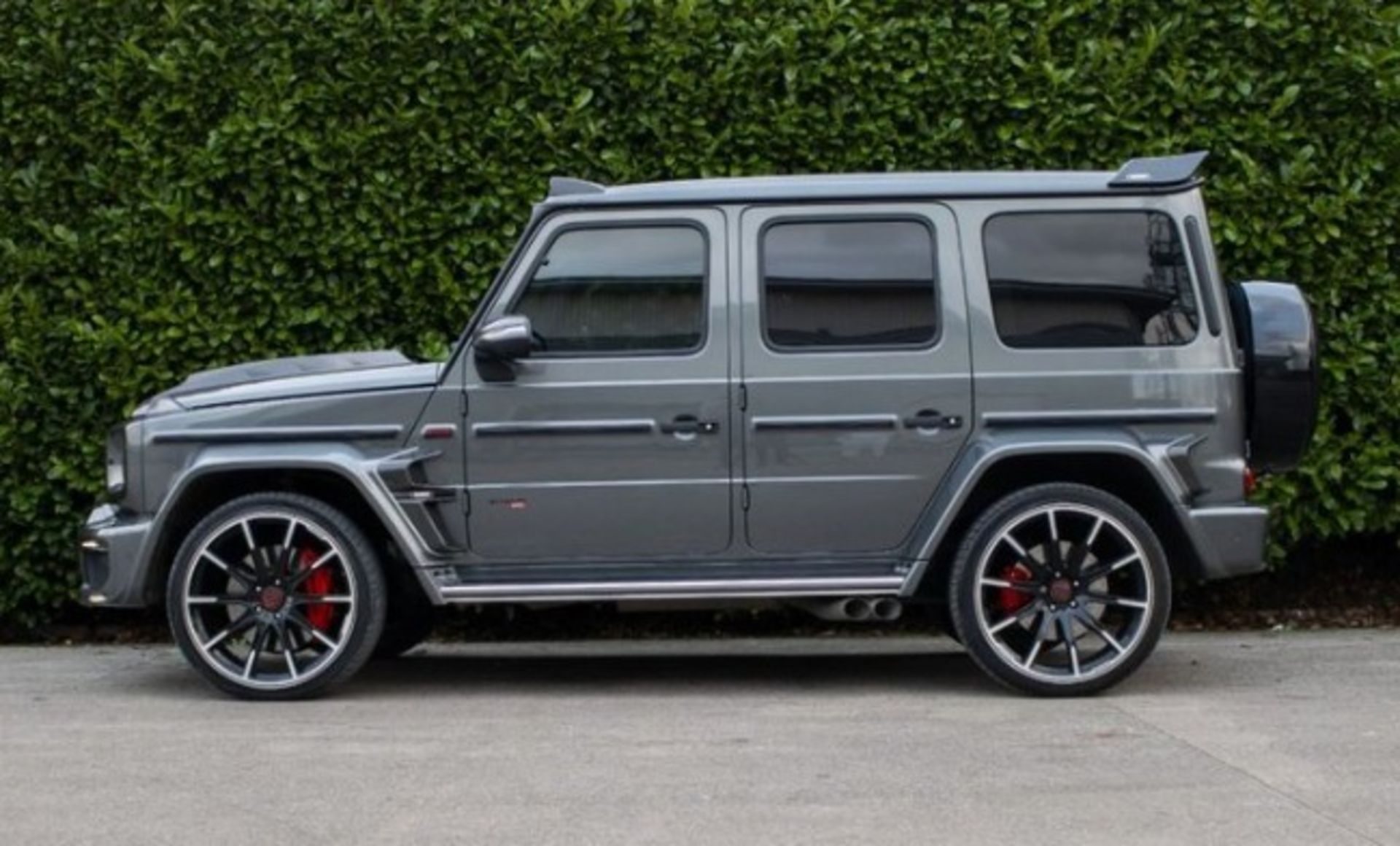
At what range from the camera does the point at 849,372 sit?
367 inches

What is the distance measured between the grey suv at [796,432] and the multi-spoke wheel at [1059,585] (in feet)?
0.04

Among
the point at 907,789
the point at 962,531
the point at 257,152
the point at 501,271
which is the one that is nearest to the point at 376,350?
the point at 257,152

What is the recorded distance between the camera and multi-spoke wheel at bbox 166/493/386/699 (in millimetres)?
9344

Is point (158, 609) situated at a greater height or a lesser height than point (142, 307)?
lesser

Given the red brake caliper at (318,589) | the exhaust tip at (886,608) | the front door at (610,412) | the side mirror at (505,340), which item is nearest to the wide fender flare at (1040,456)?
the exhaust tip at (886,608)

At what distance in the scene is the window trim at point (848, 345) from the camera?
9.35 meters

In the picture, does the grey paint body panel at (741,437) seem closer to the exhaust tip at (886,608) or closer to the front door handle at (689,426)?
the front door handle at (689,426)

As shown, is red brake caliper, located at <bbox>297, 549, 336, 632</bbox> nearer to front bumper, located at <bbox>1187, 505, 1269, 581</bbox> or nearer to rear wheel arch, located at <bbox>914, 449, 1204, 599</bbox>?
rear wheel arch, located at <bbox>914, 449, 1204, 599</bbox>

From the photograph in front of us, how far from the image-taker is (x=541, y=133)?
36.4ft

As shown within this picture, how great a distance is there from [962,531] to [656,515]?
1.13 meters

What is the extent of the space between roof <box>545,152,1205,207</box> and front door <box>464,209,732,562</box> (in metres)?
0.11

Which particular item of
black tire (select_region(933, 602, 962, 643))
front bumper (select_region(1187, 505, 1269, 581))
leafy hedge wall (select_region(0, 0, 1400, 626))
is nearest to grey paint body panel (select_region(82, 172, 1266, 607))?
front bumper (select_region(1187, 505, 1269, 581))

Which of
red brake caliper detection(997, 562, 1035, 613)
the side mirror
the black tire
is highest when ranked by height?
the side mirror

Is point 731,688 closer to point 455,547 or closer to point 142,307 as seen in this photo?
point 455,547
